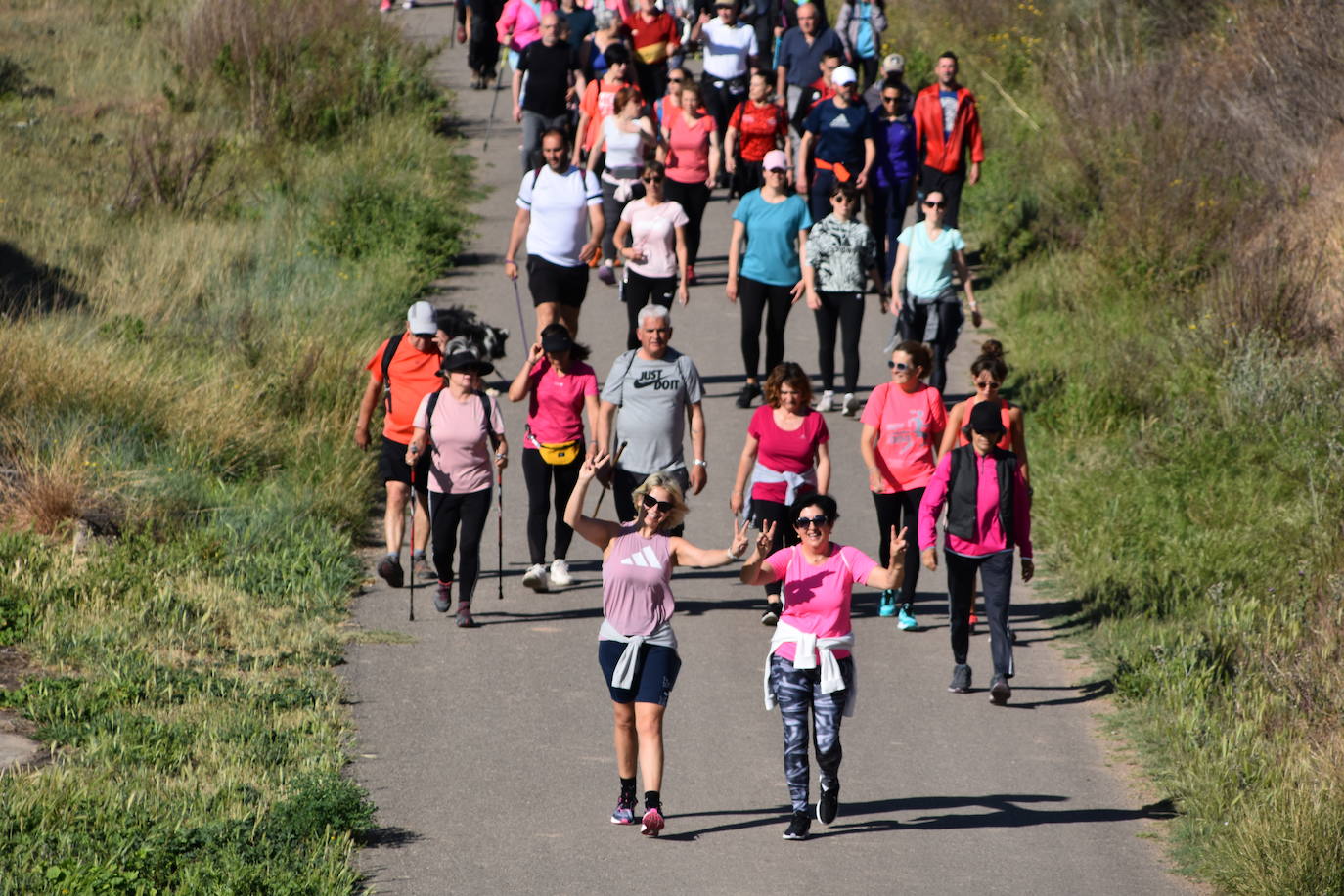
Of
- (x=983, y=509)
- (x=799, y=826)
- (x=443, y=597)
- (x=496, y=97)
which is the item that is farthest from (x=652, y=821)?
(x=496, y=97)

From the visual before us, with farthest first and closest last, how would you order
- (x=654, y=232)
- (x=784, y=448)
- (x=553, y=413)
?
(x=654, y=232) → (x=553, y=413) → (x=784, y=448)

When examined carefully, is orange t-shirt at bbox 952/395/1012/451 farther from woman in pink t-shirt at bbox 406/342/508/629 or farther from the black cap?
woman in pink t-shirt at bbox 406/342/508/629

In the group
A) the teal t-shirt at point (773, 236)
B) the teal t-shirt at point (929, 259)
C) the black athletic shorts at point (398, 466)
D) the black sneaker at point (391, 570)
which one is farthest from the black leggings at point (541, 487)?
the teal t-shirt at point (929, 259)

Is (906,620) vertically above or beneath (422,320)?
beneath

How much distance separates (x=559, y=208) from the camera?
13.5 m

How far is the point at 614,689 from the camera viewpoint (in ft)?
26.1

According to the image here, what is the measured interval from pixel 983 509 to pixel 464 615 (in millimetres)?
3322

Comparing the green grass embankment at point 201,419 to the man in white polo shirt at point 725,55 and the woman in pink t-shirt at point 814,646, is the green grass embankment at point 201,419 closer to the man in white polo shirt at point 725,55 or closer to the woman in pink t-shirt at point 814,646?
the woman in pink t-shirt at point 814,646

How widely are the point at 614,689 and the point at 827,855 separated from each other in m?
1.24

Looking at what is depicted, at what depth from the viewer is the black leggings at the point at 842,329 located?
46.0ft

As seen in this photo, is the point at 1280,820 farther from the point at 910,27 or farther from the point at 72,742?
the point at 910,27

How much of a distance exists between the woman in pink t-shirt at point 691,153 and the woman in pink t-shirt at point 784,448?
5.45 meters

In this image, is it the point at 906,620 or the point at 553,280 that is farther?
the point at 553,280

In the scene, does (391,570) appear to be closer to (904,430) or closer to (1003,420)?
(904,430)
